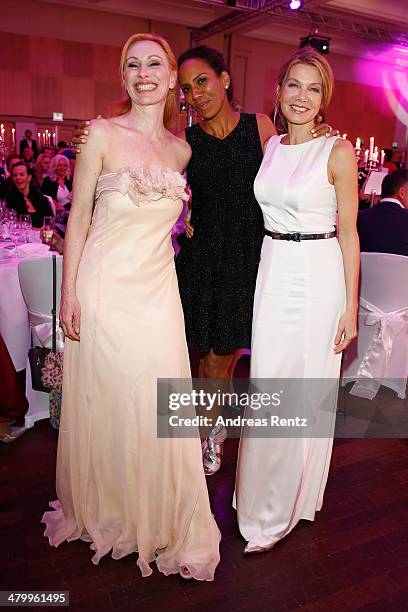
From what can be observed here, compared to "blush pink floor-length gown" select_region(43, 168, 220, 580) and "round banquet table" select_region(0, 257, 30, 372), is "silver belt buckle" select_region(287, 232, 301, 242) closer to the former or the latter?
"blush pink floor-length gown" select_region(43, 168, 220, 580)

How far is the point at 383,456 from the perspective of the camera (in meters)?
3.27

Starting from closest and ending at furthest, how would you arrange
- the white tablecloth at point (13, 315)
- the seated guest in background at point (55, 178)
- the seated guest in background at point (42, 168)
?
the white tablecloth at point (13, 315) → the seated guest in background at point (55, 178) → the seated guest in background at point (42, 168)

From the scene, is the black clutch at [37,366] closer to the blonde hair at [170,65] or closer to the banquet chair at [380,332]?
the blonde hair at [170,65]

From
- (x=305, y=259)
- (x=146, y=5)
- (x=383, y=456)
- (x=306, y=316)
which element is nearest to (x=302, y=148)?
(x=305, y=259)

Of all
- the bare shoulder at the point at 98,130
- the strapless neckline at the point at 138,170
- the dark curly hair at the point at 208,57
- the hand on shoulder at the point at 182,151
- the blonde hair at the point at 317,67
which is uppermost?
the dark curly hair at the point at 208,57

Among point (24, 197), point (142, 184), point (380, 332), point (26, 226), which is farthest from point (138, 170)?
point (24, 197)

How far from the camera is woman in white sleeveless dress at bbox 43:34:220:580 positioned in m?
2.05

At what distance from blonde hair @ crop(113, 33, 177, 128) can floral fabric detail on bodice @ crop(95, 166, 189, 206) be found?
320mm

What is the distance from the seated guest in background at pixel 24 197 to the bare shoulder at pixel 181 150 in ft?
13.4

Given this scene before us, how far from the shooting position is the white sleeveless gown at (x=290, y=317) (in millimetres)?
2174

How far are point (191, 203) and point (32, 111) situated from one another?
10425mm

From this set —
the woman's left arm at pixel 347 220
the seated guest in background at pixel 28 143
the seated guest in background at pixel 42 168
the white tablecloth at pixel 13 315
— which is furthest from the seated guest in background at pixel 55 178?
the woman's left arm at pixel 347 220

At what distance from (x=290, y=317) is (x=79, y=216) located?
91 centimetres

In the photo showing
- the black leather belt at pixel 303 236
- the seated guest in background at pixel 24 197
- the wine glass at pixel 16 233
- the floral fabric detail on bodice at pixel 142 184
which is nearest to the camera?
the floral fabric detail on bodice at pixel 142 184
